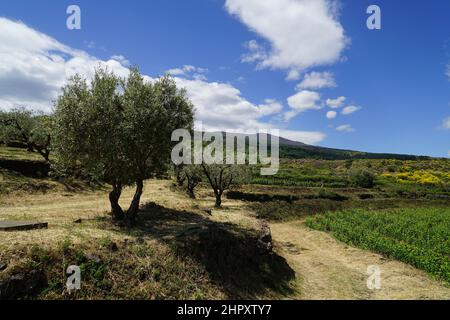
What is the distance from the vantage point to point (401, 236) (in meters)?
35.9

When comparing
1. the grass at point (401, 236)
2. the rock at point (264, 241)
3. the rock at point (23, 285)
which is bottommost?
the grass at point (401, 236)

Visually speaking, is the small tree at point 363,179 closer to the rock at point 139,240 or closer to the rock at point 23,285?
the rock at point 139,240

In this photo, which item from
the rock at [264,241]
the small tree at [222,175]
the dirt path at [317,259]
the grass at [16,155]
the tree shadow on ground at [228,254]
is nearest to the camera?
the tree shadow on ground at [228,254]

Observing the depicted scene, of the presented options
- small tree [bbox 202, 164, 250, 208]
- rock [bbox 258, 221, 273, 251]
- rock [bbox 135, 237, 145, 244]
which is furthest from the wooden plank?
small tree [bbox 202, 164, 250, 208]

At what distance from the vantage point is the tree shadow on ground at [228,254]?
19109 millimetres

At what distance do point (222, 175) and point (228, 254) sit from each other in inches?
1037

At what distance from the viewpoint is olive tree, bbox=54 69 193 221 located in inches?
812

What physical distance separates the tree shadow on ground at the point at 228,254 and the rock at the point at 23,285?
6001 mm

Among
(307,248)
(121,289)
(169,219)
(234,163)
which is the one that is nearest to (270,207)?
(234,163)

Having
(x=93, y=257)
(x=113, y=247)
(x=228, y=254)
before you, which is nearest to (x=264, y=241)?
(x=228, y=254)

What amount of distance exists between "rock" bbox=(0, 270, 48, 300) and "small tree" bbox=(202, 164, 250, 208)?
31.4m

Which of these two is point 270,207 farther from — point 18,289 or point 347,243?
point 18,289

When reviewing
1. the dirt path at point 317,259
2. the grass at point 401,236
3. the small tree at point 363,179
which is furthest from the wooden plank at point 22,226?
the small tree at point 363,179

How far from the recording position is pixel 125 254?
1712 centimetres
